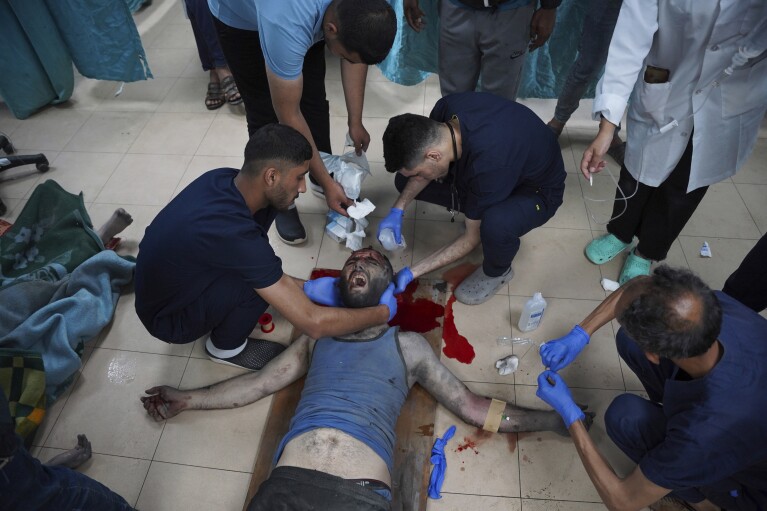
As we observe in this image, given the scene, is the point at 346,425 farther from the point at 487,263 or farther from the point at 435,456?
the point at 487,263

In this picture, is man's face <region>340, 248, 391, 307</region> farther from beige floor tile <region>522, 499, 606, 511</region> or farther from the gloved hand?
beige floor tile <region>522, 499, 606, 511</region>

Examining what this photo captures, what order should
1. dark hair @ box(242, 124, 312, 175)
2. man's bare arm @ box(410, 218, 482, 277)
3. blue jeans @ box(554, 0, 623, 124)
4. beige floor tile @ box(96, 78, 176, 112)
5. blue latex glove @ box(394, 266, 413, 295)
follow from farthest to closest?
beige floor tile @ box(96, 78, 176, 112) < blue jeans @ box(554, 0, 623, 124) < man's bare arm @ box(410, 218, 482, 277) < blue latex glove @ box(394, 266, 413, 295) < dark hair @ box(242, 124, 312, 175)

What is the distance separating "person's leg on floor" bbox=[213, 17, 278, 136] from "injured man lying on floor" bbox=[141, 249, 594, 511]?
0.95 meters

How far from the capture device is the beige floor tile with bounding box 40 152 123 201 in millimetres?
3164

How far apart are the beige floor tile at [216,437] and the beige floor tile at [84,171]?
5.77 ft

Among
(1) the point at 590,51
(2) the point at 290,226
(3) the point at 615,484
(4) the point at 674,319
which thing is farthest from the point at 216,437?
(1) the point at 590,51

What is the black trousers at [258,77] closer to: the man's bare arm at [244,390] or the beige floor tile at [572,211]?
the man's bare arm at [244,390]

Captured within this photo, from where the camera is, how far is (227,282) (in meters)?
1.95

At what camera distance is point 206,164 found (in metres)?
3.27

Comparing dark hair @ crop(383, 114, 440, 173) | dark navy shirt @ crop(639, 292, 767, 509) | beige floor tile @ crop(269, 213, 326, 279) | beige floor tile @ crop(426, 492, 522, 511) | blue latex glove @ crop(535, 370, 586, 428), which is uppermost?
dark hair @ crop(383, 114, 440, 173)

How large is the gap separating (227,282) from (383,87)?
7.85ft

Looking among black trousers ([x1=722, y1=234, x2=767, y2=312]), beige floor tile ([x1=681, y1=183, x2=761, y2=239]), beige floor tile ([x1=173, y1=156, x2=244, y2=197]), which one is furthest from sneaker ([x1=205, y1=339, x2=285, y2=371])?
beige floor tile ([x1=681, y1=183, x2=761, y2=239])

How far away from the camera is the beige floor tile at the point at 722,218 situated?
273cm

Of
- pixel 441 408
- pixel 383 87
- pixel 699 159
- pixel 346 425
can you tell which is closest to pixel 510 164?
pixel 699 159
